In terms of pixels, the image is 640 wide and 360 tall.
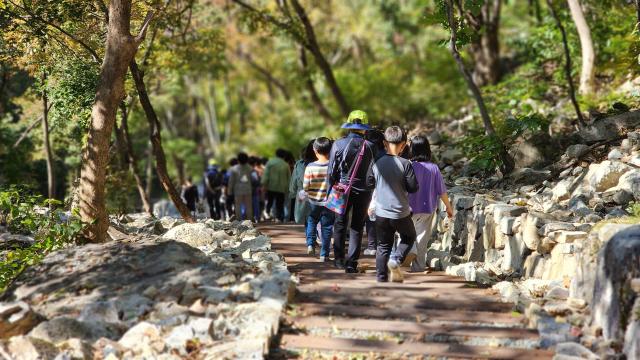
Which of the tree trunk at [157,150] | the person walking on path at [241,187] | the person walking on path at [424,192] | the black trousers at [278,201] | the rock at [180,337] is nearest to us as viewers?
the rock at [180,337]

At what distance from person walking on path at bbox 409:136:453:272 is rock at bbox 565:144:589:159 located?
11.7ft

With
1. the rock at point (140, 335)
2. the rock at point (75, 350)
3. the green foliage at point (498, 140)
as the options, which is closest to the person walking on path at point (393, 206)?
the rock at point (140, 335)

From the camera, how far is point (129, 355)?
6715mm

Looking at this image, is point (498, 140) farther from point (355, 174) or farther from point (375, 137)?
point (355, 174)

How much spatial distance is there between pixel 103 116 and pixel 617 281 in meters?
6.65

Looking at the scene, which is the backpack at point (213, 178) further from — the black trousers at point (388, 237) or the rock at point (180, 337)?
the rock at point (180, 337)

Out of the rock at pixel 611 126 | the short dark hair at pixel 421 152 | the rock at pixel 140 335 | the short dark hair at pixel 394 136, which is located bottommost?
the rock at pixel 140 335

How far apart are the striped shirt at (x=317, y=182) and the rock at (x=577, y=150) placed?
4.52 metres

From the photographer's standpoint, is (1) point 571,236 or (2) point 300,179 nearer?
(1) point 571,236

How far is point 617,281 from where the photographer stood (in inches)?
263

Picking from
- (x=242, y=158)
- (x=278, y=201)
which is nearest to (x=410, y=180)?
(x=242, y=158)

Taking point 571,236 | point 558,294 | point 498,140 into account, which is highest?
point 498,140

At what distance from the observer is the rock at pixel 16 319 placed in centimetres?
704

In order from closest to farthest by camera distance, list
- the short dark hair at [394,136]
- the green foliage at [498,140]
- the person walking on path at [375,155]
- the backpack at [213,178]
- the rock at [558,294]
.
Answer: the rock at [558,294]
the short dark hair at [394,136]
the person walking on path at [375,155]
the green foliage at [498,140]
the backpack at [213,178]
